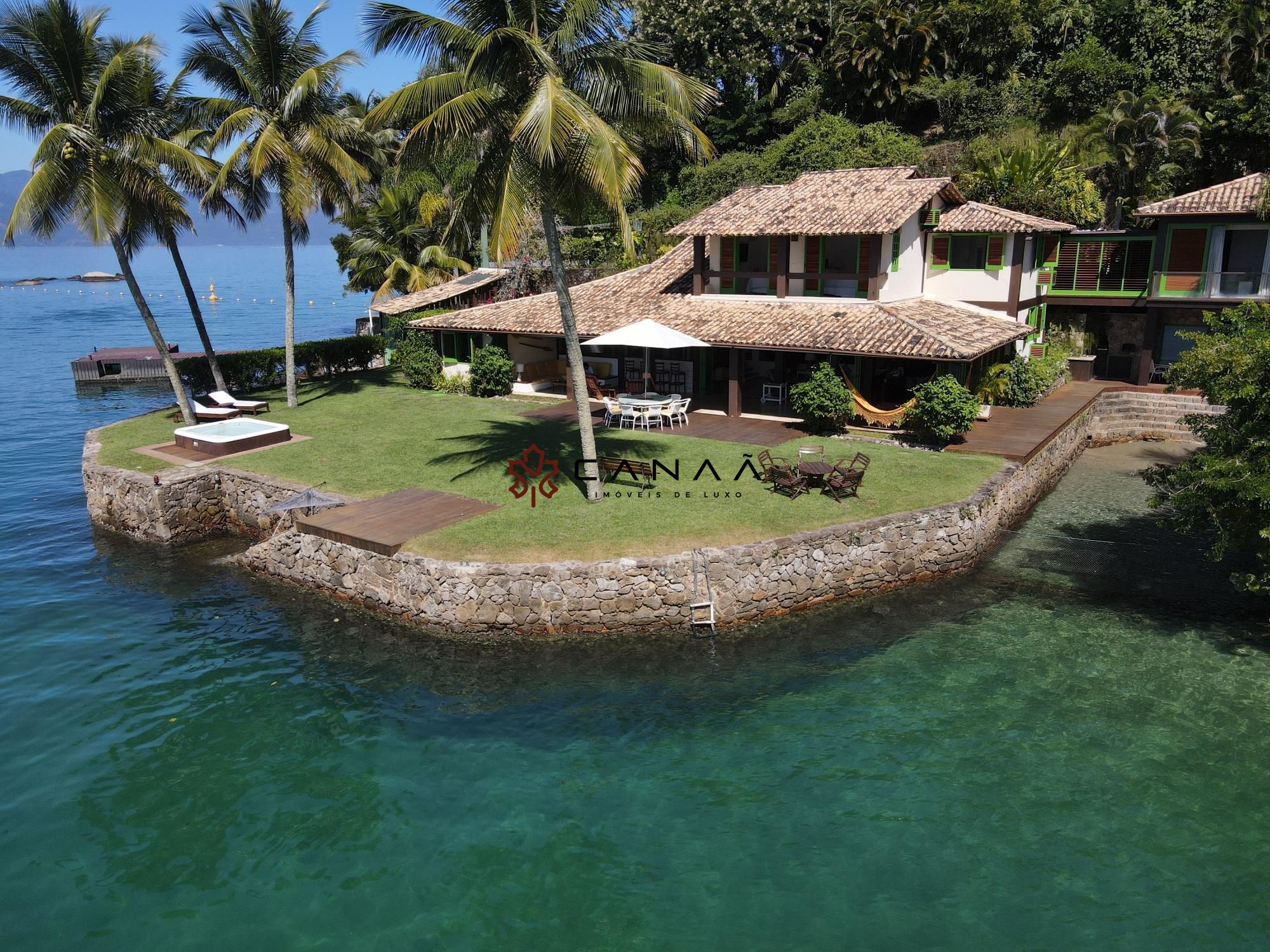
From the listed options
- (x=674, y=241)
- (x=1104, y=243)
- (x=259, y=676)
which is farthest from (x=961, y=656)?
(x=674, y=241)

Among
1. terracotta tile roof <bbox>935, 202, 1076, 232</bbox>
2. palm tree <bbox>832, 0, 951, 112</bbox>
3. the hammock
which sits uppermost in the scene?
palm tree <bbox>832, 0, 951, 112</bbox>

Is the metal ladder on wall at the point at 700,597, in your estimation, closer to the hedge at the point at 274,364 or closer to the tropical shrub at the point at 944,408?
the tropical shrub at the point at 944,408

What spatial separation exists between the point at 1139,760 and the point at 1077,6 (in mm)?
51503

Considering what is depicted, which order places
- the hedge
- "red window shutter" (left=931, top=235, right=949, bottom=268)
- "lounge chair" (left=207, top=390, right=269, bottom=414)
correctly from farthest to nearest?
the hedge, "red window shutter" (left=931, top=235, right=949, bottom=268), "lounge chair" (left=207, top=390, right=269, bottom=414)

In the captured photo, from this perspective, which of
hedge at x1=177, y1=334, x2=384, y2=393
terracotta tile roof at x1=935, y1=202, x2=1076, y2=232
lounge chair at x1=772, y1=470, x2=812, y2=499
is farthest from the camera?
hedge at x1=177, y1=334, x2=384, y2=393

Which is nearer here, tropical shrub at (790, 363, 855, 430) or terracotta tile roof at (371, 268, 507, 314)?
tropical shrub at (790, 363, 855, 430)

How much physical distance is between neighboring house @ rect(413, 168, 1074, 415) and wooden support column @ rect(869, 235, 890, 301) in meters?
0.04

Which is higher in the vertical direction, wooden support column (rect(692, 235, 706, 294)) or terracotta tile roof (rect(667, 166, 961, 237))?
terracotta tile roof (rect(667, 166, 961, 237))

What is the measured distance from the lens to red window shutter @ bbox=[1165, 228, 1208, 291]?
28469mm

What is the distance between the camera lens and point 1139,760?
455 inches

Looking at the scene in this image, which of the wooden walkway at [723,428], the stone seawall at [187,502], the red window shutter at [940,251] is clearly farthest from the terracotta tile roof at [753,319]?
the stone seawall at [187,502]

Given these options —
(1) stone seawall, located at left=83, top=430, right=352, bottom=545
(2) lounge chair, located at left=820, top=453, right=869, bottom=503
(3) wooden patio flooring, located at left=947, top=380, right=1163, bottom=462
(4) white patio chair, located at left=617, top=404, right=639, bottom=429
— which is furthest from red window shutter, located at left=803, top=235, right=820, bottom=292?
(1) stone seawall, located at left=83, top=430, right=352, bottom=545

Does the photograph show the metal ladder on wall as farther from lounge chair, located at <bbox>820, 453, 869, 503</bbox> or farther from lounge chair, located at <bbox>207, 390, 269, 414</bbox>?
lounge chair, located at <bbox>207, 390, 269, 414</bbox>

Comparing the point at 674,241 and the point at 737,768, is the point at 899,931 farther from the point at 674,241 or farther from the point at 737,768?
the point at 674,241
